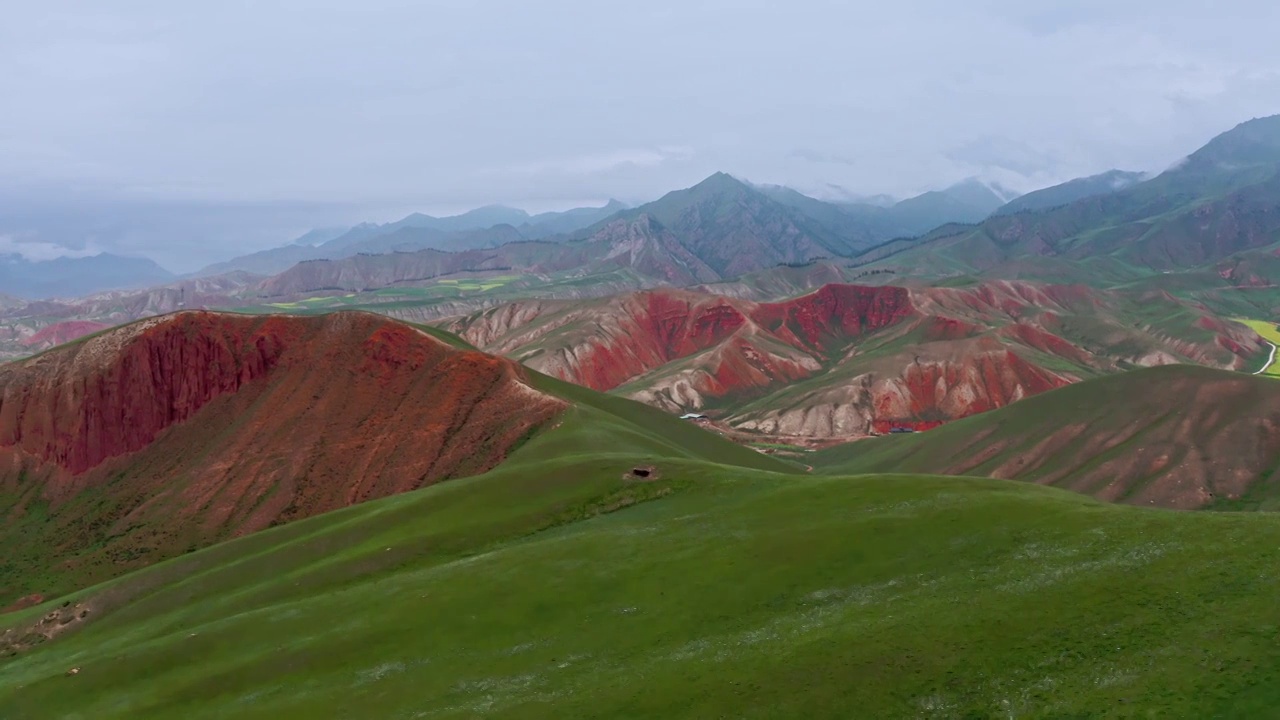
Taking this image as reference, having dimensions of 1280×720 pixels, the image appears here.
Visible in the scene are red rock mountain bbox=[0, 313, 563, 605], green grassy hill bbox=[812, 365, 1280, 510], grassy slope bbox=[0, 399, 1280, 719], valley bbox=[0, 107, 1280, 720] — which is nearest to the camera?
grassy slope bbox=[0, 399, 1280, 719]

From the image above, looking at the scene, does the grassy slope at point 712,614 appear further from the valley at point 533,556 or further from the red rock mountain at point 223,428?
the red rock mountain at point 223,428

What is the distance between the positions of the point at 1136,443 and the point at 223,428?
447 ft

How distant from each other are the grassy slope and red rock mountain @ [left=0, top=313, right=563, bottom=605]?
95.6 feet

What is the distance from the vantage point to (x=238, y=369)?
366 feet

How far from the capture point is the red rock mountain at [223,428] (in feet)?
303

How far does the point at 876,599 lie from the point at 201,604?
4851cm

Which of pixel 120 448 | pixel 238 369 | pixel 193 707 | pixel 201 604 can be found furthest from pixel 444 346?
pixel 193 707

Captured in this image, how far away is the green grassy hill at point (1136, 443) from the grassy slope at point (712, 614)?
79.1 metres

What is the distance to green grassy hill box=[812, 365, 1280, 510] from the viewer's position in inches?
4281

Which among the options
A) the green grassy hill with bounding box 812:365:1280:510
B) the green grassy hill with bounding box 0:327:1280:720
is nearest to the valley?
the green grassy hill with bounding box 0:327:1280:720

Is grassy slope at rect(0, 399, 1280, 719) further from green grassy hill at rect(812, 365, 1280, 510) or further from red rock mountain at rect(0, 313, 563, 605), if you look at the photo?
green grassy hill at rect(812, 365, 1280, 510)

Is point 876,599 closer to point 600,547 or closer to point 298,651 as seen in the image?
point 600,547

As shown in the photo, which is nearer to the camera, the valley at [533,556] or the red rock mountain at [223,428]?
the valley at [533,556]

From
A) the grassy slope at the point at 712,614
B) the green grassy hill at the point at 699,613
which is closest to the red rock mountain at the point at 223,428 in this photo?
the green grassy hill at the point at 699,613
